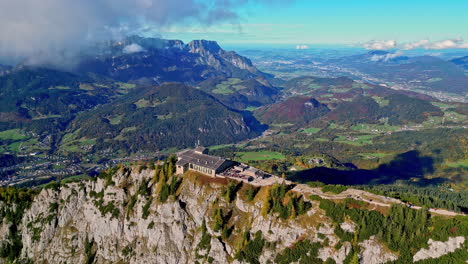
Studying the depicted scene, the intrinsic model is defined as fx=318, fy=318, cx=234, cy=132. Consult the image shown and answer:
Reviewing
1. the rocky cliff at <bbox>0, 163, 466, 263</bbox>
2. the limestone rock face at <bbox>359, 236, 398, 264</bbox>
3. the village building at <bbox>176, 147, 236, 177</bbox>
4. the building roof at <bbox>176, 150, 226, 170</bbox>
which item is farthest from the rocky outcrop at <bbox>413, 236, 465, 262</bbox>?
the building roof at <bbox>176, 150, 226, 170</bbox>

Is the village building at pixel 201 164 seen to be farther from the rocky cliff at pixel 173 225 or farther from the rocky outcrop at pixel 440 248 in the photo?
the rocky outcrop at pixel 440 248

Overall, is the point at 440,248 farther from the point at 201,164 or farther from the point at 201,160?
the point at 201,160

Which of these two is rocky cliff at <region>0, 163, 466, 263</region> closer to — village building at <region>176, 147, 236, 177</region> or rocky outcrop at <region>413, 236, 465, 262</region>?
rocky outcrop at <region>413, 236, 465, 262</region>

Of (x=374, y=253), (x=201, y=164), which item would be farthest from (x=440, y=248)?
(x=201, y=164)

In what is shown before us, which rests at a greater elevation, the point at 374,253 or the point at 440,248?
the point at 440,248

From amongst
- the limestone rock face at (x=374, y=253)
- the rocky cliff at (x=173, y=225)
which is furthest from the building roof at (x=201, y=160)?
the limestone rock face at (x=374, y=253)

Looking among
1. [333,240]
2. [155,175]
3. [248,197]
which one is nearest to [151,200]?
[155,175]
